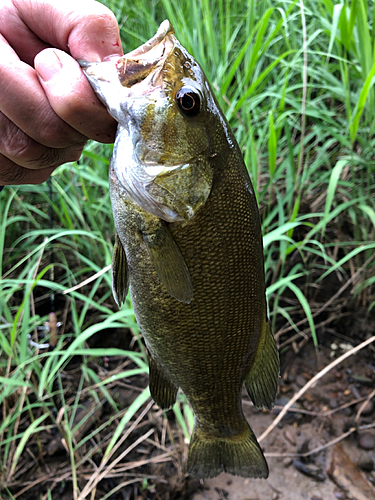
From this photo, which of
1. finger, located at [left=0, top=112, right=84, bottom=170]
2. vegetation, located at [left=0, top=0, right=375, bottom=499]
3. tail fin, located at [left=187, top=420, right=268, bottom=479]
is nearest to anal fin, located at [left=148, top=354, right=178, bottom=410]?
tail fin, located at [left=187, top=420, right=268, bottom=479]

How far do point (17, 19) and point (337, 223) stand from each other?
1.87 meters

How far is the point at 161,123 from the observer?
0.83m

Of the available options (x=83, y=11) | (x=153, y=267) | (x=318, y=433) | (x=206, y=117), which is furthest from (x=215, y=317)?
(x=318, y=433)

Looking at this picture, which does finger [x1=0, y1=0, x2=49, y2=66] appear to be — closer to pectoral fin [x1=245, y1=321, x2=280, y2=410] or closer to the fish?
the fish

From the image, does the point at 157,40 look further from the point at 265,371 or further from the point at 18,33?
the point at 265,371

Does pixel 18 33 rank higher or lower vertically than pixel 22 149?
higher

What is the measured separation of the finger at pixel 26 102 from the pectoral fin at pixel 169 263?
33cm

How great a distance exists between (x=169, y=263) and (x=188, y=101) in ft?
1.21

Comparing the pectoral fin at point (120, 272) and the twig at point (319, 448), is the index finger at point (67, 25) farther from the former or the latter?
the twig at point (319, 448)

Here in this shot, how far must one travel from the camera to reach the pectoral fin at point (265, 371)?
3.63 feet

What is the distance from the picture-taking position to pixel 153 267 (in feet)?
3.05

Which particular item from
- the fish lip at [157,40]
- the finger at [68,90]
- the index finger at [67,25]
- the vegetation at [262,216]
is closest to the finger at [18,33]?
the index finger at [67,25]

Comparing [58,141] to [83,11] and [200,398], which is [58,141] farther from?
[200,398]

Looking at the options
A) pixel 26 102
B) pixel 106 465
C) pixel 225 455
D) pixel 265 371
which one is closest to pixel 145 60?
pixel 26 102
